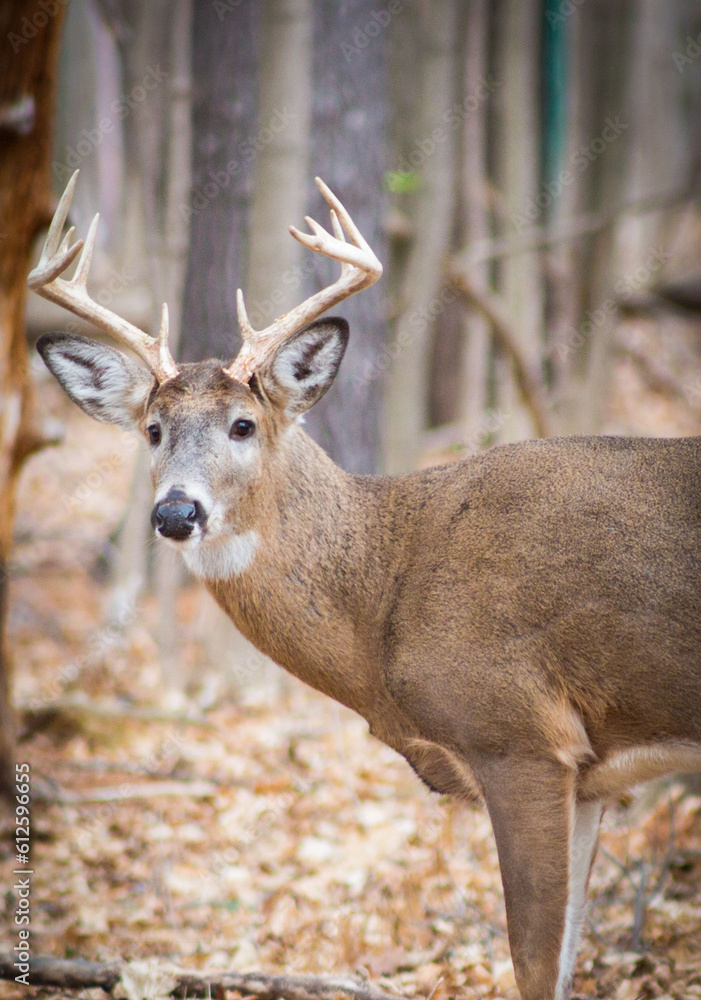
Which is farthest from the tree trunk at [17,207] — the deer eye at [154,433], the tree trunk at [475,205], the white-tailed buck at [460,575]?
the tree trunk at [475,205]

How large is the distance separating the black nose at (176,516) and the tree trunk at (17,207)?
97.1 inches

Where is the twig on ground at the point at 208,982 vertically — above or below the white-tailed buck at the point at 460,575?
below

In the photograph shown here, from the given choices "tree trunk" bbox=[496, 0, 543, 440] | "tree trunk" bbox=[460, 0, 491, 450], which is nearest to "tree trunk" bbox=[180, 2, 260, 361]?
"tree trunk" bbox=[460, 0, 491, 450]

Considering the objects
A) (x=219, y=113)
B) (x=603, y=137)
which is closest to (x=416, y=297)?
(x=219, y=113)

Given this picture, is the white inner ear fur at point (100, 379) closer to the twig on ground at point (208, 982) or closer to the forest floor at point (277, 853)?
the twig on ground at point (208, 982)

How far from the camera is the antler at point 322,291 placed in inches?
177

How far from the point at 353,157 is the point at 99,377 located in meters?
3.54

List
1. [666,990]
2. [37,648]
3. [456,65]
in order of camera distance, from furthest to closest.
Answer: [456,65], [37,648], [666,990]

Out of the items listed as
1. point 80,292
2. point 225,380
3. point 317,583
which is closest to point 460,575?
point 317,583

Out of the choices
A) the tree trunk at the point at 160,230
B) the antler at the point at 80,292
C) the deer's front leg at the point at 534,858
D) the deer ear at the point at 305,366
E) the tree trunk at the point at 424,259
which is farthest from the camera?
the tree trunk at the point at 424,259

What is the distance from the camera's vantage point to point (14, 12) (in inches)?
228

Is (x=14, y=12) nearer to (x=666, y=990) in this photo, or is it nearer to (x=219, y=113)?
(x=219, y=113)

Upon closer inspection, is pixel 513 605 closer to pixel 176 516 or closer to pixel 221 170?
pixel 176 516

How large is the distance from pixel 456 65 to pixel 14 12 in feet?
22.9
